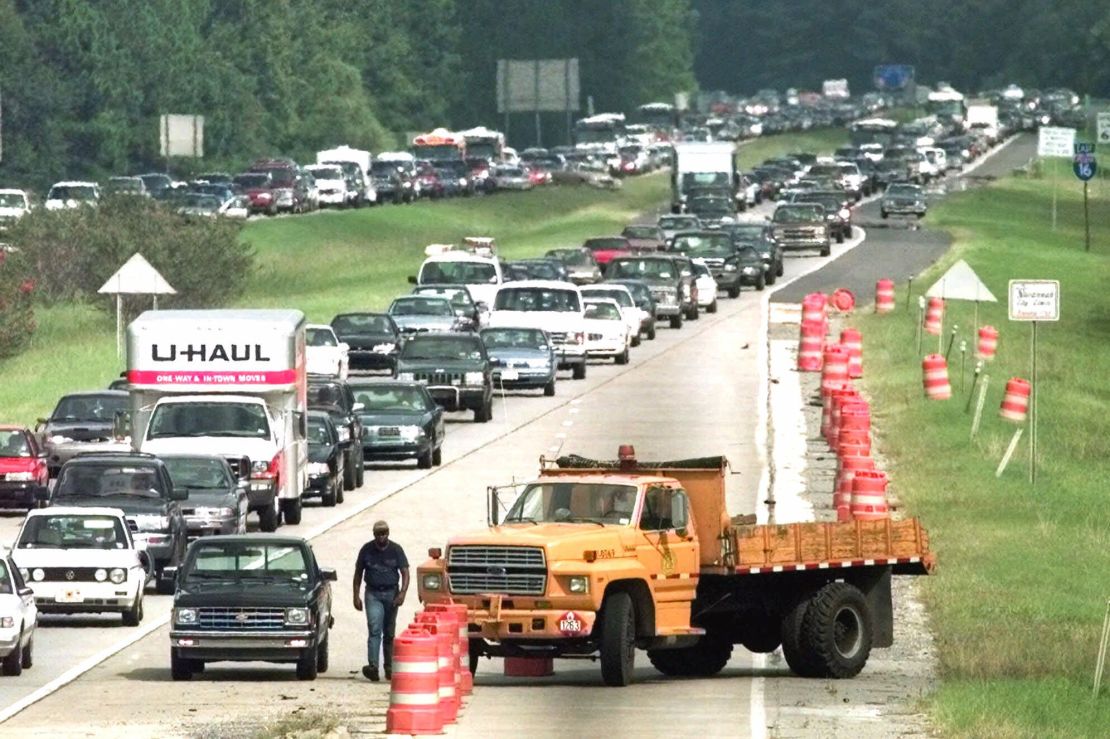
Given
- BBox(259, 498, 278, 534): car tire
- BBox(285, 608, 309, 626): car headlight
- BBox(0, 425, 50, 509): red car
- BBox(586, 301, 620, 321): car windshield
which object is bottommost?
BBox(285, 608, 309, 626): car headlight

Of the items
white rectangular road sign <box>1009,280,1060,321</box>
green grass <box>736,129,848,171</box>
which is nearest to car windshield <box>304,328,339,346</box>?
white rectangular road sign <box>1009,280,1060,321</box>

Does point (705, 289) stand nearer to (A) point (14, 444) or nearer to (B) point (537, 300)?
(B) point (537, 300)

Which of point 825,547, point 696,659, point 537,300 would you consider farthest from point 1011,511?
point 537,300

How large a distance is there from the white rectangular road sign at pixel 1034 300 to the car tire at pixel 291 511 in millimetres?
10522

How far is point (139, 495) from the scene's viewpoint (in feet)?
116

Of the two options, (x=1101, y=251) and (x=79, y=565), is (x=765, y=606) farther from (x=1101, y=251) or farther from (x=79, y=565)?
(x=1101, y=251)

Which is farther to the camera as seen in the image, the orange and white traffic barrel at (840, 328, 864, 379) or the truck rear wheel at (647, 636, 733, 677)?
the orange and white traffic barrel at (840, 328, 864, 379)

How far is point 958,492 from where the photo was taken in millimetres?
44406

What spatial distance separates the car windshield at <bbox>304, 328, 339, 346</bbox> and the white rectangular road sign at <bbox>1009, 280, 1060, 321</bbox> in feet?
58.7

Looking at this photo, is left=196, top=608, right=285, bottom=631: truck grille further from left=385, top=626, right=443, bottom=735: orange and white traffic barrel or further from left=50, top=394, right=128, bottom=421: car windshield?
left=50, top=394, right=128, bottom=421: car windshield

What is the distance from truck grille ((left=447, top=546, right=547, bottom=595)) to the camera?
24922 mm

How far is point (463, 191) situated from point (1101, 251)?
28.9 meters

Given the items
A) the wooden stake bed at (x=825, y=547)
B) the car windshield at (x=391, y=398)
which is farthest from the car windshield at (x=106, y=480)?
the car windshield at (x=391, y=398)

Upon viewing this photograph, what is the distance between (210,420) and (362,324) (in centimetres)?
2334
